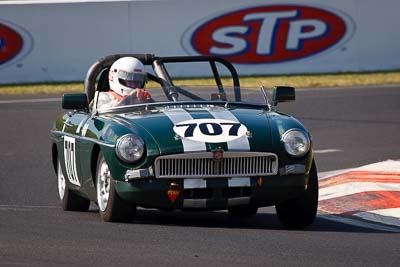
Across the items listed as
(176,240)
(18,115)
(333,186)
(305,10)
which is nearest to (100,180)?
(176,240)

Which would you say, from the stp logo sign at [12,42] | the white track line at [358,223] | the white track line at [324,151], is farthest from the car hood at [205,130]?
the stp logo sign at [12,42]

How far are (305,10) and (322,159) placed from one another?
33.7 ft

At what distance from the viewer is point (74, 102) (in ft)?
31.5

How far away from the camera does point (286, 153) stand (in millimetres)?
8516

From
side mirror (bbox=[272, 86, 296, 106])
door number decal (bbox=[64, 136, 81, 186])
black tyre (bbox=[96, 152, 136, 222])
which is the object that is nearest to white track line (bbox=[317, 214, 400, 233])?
side mirror (bbox=[272, 86, 296, 106])

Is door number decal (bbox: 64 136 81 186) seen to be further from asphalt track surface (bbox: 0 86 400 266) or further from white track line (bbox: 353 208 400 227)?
white track line (bbox: 353 208 400 227)

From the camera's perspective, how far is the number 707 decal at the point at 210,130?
27.5 ft

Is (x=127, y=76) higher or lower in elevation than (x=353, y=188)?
higher

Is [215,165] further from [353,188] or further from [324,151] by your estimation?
[324,151]

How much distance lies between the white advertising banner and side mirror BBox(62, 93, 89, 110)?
13913 millimetres

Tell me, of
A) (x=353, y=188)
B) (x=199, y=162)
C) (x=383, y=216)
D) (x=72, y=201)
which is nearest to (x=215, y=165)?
(x=199, y=162)

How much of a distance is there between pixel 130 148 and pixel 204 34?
16245mm

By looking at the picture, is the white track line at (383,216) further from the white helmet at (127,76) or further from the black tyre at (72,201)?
the black tyre at (72,201)

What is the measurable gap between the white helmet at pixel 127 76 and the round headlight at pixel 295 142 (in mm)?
1674
